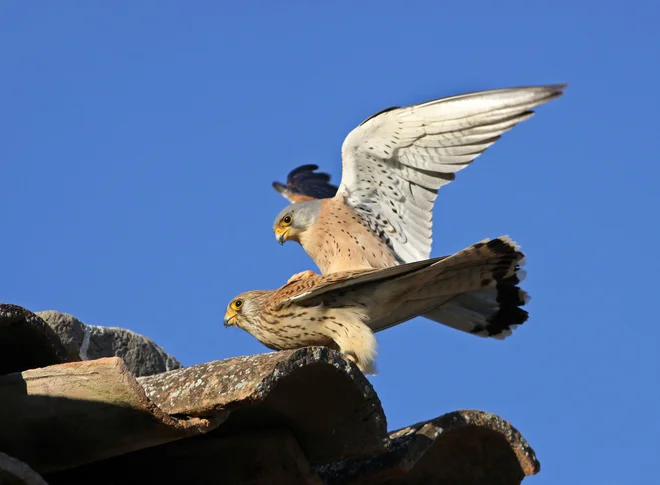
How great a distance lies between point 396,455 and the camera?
324 centimetres

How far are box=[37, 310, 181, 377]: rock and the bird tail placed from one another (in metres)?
1.36

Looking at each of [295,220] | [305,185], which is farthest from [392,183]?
[305,185]

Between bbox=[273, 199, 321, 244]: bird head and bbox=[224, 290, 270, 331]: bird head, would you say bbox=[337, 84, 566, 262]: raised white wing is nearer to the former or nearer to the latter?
bbox=[273, 199, 321, 244]: bird head

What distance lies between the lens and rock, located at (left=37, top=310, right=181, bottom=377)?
148 inches

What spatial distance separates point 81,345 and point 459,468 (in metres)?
1.42

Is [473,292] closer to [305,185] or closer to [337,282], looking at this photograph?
[337,282]

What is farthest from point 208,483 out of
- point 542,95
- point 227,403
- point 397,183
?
point 397,183

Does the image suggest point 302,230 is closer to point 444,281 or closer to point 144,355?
point 444,281

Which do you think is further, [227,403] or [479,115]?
[479,115]

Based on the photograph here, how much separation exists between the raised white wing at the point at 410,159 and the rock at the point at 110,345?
9.43 feet

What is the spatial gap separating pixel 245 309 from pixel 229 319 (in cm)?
27

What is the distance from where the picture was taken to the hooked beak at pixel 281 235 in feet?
23.0

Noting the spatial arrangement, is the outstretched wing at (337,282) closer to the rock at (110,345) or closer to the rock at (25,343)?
the rock at (110,345)

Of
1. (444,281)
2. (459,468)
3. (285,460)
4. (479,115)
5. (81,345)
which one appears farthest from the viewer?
(479,115)
